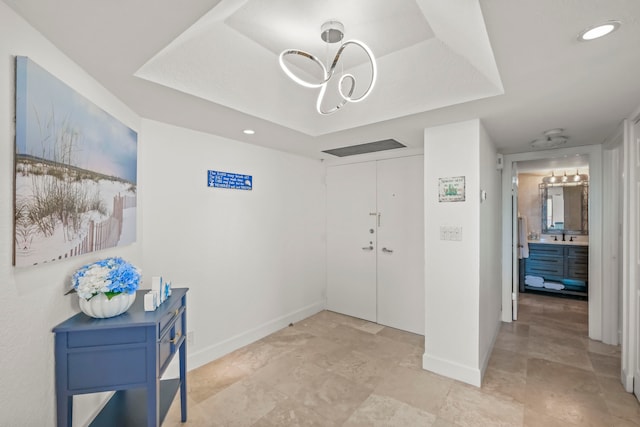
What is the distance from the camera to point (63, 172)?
5.02 ft

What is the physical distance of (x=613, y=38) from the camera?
4.40 feet

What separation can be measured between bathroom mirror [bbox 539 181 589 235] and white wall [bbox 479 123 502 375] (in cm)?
264

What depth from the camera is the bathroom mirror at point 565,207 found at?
17.5ft

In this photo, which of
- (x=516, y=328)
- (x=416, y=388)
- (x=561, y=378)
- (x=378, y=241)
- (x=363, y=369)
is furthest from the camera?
(x=378, y=241)

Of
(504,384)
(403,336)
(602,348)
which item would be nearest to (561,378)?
(504,384)

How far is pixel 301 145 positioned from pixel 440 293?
2.07m

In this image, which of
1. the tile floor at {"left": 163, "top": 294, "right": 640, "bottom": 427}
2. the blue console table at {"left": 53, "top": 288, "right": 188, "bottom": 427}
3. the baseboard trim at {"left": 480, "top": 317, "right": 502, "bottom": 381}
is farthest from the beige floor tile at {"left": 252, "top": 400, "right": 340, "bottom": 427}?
the baseboard trim at {"left": 480, "top": 317, "right": 502, "bottom": 381}

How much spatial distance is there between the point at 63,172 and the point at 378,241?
3157mm

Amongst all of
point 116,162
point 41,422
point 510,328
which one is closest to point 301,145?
point 116,162

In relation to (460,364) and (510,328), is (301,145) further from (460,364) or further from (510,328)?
(510,328)

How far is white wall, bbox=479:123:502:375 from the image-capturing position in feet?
8.66

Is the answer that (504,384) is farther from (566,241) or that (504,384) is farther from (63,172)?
(566,241)

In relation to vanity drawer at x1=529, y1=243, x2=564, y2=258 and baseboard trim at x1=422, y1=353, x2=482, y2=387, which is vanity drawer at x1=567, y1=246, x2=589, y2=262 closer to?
vanity drawer at x1=529, y1=243, x2=564, y2=258

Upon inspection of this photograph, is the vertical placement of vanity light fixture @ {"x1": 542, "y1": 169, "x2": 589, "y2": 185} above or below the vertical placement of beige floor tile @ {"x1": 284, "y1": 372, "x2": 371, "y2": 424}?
above
